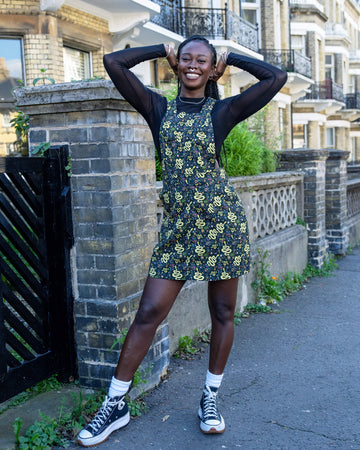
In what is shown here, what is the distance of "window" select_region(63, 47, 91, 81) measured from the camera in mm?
12125

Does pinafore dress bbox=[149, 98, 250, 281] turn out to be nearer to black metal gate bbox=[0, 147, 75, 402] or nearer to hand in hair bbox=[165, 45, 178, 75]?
hand in hair bbox=[165, 45, 178, 75]

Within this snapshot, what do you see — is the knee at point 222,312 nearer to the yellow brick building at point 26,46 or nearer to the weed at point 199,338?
the weed at point 199,338

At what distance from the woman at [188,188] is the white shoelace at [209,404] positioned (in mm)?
59

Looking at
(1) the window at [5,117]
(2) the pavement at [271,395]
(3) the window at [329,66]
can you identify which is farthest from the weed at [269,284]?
(3) the window at [329,66]

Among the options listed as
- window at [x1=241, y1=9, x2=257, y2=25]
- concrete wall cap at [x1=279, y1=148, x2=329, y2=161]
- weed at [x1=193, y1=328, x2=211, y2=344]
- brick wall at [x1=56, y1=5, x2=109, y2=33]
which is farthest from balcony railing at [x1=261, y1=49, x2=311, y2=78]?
weed at [x1=193, y1=328, x2=211, y2=344]

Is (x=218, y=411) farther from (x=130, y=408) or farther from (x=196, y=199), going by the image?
(x=196, y=199)

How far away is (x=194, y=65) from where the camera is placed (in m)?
2.99

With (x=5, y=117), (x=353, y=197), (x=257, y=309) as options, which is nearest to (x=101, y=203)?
(x=257, y=309)

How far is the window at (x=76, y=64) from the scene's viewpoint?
477 inches

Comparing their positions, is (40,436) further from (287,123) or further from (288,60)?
(288,60)

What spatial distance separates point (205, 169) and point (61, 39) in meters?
9.35

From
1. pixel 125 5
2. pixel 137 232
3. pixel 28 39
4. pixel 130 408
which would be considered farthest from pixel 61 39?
pixel 130 408

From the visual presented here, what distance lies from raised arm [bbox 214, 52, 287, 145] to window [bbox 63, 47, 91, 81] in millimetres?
9451

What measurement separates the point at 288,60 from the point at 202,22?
8123mm
